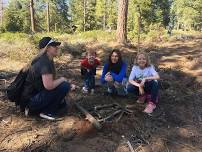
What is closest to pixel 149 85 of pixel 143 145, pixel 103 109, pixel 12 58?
pixel 103 109

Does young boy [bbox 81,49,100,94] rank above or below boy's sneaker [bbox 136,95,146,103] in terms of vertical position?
above

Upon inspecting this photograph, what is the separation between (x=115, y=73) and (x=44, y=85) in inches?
84.1

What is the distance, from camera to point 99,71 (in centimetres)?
1015

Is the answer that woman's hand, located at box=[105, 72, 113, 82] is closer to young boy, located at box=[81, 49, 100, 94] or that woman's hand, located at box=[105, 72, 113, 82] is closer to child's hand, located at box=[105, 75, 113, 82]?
child's hand, located at box=[105, 75, 113, 82]

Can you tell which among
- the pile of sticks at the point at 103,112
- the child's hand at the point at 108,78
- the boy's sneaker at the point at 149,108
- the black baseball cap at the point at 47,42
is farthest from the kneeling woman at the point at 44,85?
the boy's sneaker at the point at 149,108

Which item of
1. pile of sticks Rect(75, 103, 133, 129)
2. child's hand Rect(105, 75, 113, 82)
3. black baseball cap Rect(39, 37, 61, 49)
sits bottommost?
pile of sticks Rect(75, 103, 133, 129)

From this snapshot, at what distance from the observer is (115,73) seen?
24.3 ft

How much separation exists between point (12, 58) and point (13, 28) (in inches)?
1343

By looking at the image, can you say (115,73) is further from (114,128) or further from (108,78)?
(114,128)

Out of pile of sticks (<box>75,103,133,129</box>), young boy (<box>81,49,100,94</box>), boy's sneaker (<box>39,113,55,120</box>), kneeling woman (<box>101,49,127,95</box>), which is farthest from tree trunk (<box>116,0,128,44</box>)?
boy's sneaker (<box>39,113,55,120</box>)

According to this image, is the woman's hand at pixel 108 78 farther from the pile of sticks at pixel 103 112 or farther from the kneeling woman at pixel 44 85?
the kneeling woman at pixel 44 85

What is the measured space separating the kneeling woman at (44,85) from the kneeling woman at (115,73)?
1.44 meters

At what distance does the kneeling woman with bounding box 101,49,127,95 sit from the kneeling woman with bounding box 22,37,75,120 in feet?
4.72

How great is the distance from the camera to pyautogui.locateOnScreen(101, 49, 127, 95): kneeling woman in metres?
7.31
